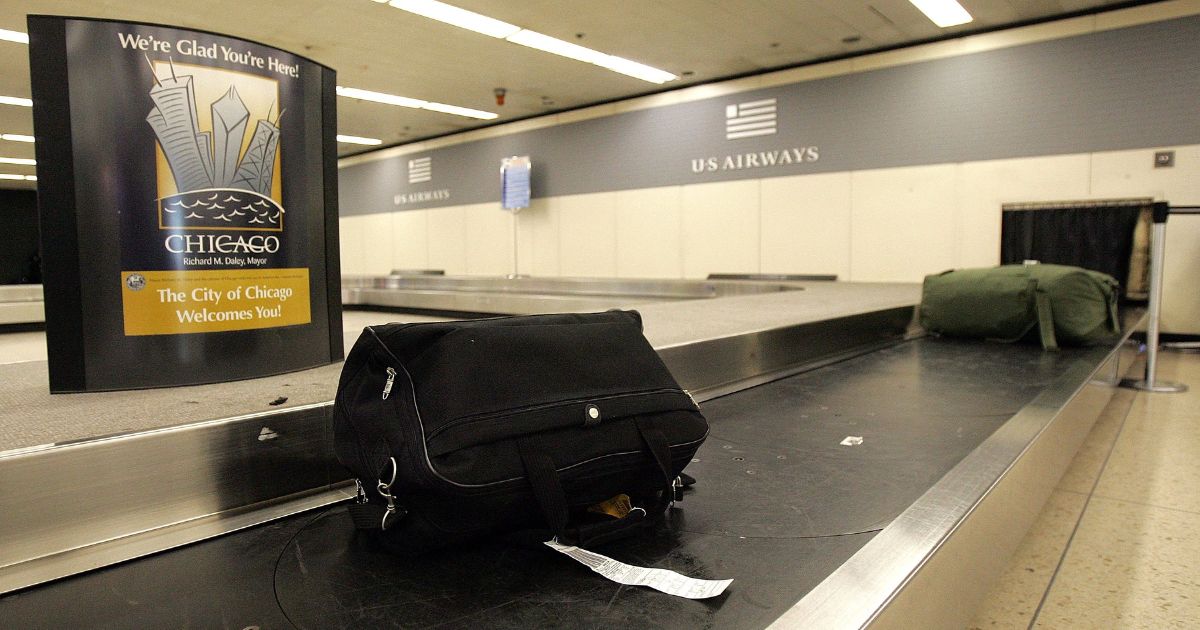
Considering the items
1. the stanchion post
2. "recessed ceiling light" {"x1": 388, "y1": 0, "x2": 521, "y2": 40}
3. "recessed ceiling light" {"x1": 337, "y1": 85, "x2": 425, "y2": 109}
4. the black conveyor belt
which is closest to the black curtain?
the stanchion post

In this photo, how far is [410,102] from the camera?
37.3 ft

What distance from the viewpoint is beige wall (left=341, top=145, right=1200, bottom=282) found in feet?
24.4

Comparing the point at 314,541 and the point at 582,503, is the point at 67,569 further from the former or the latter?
the point at 582,503

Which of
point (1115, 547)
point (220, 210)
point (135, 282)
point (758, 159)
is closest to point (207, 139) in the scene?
point (220, 210)

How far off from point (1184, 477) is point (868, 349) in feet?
4.28

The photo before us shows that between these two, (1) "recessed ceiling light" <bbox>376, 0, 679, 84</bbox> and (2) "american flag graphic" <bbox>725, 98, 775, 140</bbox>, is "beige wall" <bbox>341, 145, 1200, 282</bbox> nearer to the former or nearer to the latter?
(2) "american flag graphic" <bbox>725, 98, 775, 140</bbox>

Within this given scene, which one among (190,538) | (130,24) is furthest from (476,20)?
(190,538)

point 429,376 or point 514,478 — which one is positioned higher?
point 429,376

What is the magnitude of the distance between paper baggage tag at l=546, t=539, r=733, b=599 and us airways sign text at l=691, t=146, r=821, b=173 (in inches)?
360

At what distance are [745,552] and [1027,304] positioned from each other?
3.11 m

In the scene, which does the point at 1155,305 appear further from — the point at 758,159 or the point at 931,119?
the point at 758,159

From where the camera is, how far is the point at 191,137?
1267 mm

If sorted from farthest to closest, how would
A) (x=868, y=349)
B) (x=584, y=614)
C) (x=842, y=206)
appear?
(x=842, y=206) < (x=868, y=349) < (x=584, y=614)

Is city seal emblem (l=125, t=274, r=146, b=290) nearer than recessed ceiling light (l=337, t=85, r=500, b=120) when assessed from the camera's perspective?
Yes
